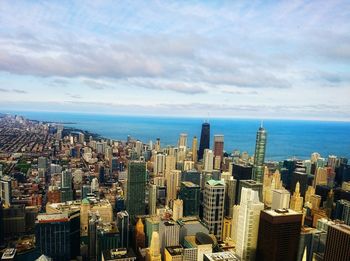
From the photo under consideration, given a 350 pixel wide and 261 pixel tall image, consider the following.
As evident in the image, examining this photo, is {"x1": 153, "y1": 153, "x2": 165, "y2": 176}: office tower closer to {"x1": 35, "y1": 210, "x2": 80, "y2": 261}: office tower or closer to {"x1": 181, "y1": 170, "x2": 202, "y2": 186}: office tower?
{"x1": 181, "y1": 170, "x2": 202, "y2": 186}: office tower

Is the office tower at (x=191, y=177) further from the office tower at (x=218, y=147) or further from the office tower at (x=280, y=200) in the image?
the office tower at (x=218, y=147)

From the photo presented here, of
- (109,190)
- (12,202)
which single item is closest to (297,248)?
(109,190)

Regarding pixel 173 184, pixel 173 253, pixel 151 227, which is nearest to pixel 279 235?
pixel 173 253

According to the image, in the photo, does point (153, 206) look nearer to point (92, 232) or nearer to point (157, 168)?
point (92, 232)

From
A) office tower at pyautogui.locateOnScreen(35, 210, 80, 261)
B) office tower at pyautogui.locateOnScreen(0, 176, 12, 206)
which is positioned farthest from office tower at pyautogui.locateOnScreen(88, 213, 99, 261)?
office tower at pyautogui.locateOnScreen(0, 176, 12, 206)

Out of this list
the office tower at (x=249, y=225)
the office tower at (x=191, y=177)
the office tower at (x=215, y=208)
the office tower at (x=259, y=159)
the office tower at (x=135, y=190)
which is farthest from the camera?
the office tower at (x=191, y=177)

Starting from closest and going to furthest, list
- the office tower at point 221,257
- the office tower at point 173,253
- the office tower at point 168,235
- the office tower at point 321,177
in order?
the office tower at point 221,257
the office tower at point 173,253
the office tower at point 168,235
the office tower at point 321,177

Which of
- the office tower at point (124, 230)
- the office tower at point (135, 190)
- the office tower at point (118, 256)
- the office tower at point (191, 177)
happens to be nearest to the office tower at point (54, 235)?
the office tower at point (124, 230)

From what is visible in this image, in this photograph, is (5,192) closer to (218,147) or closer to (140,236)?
(140,236)
